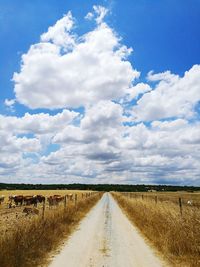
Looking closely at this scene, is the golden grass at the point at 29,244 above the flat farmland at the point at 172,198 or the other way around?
the other way around

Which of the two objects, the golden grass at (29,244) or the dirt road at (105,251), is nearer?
the golden grass at (29,244)

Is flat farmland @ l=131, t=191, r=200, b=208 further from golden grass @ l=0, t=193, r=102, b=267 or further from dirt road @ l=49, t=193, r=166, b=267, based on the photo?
golden grass @ l=0, t=193, r=102, b=267

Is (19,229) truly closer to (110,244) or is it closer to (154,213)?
(110,244)

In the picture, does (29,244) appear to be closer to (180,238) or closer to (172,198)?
(180,238)

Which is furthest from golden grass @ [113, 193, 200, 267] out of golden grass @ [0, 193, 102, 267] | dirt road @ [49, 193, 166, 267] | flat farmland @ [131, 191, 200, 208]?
golden grass @ [0, 193, 102, 267]

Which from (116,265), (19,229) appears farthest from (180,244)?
(19,229)

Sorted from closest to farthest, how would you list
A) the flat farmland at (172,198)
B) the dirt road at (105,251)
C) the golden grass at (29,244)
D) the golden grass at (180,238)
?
the golden grass at (29,244), the dirt road at (105,251), the golden grass at (180,238), the flat farmland at (172,198)

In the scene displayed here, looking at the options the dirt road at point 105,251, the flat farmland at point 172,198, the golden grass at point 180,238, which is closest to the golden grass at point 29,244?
the dirt road at point 105,251

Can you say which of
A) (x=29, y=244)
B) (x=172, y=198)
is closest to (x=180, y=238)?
(x=29, y=244)

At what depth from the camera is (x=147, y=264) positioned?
10.3 meters

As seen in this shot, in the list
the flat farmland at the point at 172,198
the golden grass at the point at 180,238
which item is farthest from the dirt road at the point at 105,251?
the flat farmland at the point at 172,198

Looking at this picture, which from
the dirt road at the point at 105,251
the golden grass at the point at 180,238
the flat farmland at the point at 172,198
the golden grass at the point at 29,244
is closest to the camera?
the golden grass at the point at 29,244

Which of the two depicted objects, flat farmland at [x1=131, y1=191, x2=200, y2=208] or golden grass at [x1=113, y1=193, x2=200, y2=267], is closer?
golden grass at [x1=113, y1=193, x2=200, y2=267]

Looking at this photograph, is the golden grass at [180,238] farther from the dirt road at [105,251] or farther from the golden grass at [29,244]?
the golden grass at [29,244]
